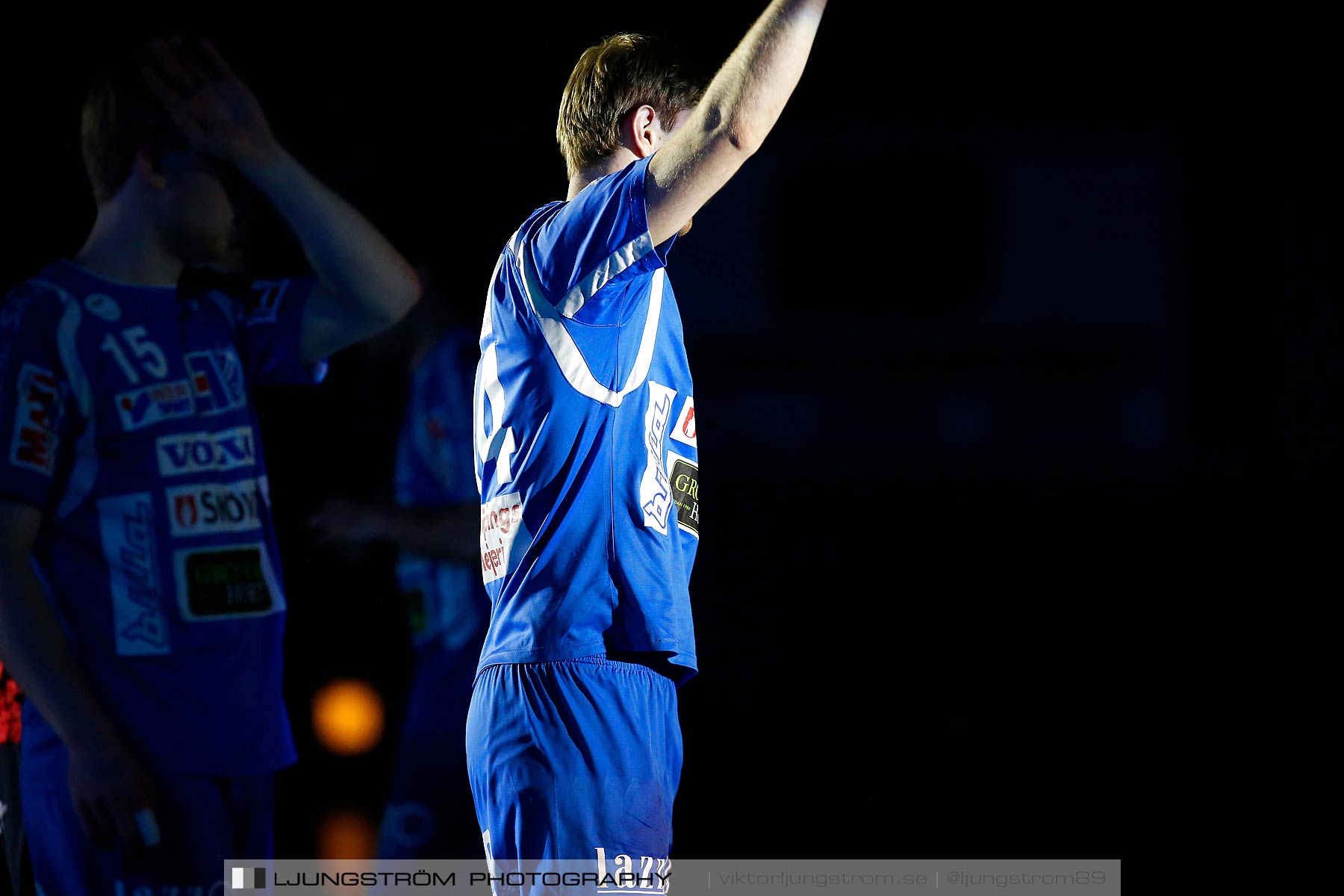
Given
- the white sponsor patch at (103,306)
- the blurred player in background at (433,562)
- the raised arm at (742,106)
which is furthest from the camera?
the blurred player in background at (433,562)

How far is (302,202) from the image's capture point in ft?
7.44

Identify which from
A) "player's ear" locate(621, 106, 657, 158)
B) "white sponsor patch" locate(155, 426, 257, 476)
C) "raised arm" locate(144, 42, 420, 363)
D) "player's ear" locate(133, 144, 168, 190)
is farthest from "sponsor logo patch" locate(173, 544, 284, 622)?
"player's ear" locate(621, 106, 657, 158)

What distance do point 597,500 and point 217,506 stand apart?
3.68 ft

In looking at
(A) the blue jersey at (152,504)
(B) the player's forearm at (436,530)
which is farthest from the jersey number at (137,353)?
(B) the player's forearm at (436,530)

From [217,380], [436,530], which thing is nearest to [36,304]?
[217,380]

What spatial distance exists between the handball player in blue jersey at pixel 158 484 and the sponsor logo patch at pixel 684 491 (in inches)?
43.0

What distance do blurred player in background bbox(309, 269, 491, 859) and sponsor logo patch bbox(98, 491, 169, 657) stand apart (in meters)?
0.37

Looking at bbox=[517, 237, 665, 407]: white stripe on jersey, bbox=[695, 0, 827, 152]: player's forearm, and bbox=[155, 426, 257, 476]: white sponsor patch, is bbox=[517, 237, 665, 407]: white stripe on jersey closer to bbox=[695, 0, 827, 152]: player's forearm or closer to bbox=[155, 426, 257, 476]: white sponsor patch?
bbox=[695, 0, 827, 152]: player's forearm

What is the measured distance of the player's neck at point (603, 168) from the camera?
4.94 feet

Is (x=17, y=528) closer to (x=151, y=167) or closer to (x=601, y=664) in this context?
(x=151, y=167)

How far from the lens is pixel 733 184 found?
2717mm

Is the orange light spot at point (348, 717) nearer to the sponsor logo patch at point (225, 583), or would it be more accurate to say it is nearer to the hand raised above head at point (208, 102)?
the sponsor logo patch at point (225, 583)

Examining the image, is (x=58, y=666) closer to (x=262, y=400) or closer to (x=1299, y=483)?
(x=262, y=400)

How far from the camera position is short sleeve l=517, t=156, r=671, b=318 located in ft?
4.10
